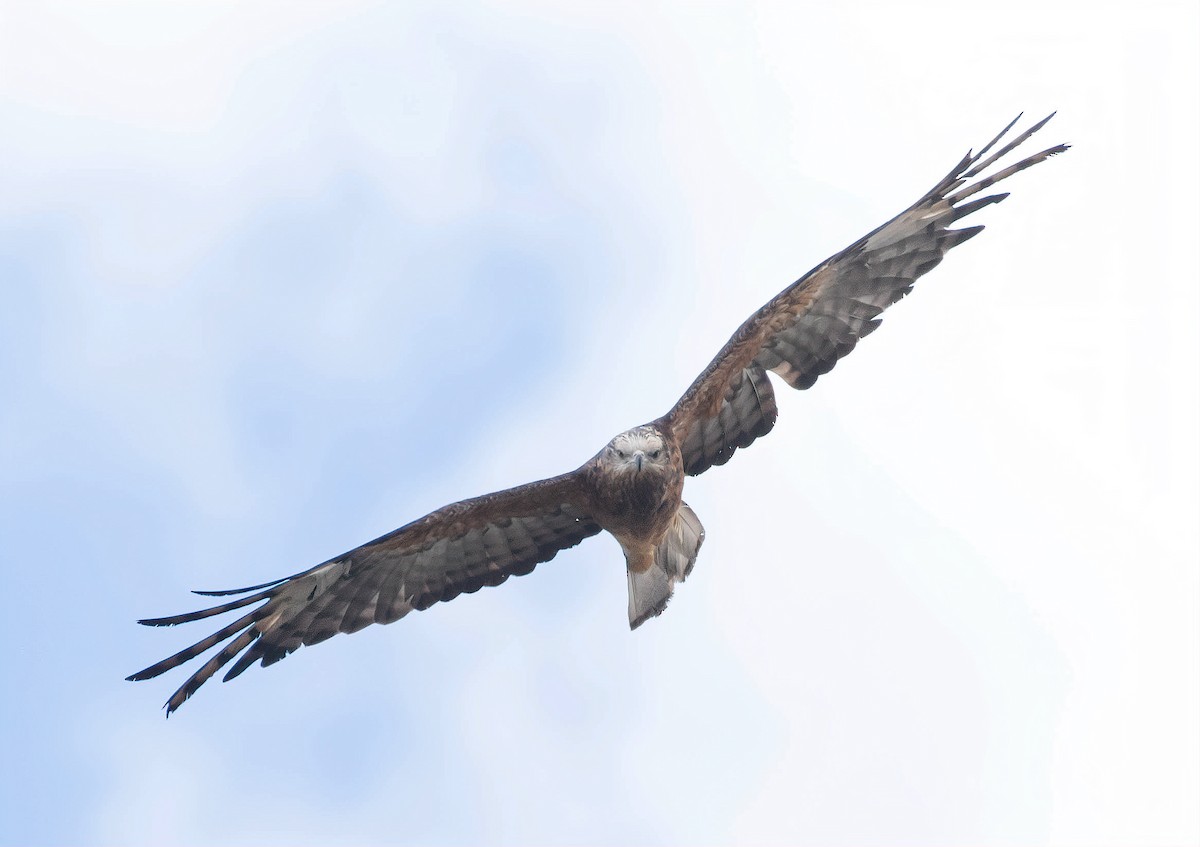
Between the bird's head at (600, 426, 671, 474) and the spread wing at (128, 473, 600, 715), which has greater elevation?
the spread wing at (128, 473, 600, 715)

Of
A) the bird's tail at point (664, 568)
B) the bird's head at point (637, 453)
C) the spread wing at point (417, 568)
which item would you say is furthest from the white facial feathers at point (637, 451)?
the bird's tail at point (664, 568)

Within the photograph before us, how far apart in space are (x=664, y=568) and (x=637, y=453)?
1.35 meters

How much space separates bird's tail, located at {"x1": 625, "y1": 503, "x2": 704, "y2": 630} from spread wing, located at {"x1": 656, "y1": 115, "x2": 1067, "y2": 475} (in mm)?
600

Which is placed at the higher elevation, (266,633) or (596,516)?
(266,633)

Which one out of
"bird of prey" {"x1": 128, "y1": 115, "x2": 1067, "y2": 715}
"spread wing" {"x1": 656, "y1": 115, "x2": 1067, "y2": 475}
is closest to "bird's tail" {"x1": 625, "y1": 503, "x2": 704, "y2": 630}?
"bird of prey" {"x1": 128, "y1": 115, "x2": 1067, "y2": 715}

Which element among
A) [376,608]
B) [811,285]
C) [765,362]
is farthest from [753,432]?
[376,608]

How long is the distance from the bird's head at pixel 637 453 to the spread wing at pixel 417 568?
21.8 inches

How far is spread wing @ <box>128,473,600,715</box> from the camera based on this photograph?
997 cm

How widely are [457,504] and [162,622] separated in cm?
218

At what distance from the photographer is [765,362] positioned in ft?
33.6

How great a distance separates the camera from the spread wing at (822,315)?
9758 millimetres

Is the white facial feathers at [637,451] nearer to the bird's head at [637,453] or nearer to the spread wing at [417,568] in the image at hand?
the bird's head at [637,453]

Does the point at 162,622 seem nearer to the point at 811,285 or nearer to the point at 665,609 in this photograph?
the point at 665,609

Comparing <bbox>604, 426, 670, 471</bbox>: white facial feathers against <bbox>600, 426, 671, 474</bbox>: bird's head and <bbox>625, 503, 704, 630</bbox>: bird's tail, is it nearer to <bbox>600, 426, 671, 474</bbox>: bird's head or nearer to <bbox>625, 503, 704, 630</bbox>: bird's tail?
<bbox>600, 426, 671, 474</bbox>: bird's head
